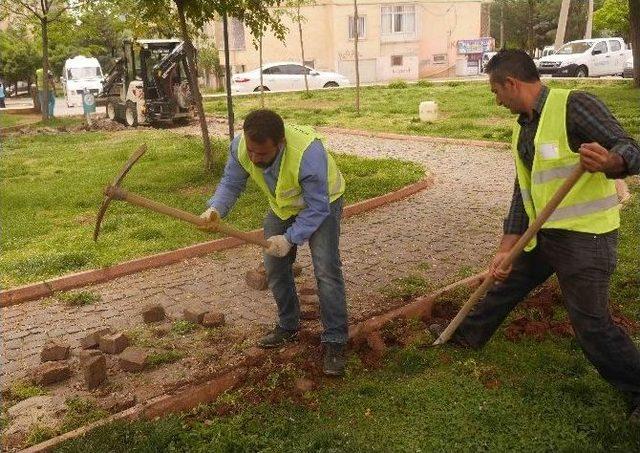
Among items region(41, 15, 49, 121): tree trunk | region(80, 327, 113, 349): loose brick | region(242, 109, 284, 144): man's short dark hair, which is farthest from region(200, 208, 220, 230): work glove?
region(41, 15, 49, 121): tree trunk

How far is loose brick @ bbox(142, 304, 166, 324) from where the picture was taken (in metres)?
4.73

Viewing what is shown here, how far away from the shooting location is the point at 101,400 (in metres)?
3.66

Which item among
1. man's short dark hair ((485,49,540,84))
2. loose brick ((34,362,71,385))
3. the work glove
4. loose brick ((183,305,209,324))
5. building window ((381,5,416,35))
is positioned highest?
building window ((381,5,416,35))

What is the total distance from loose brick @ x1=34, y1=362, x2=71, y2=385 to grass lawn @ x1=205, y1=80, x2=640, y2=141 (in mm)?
9962

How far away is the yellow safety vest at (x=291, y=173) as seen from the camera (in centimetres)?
356

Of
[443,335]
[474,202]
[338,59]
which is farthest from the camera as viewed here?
[338,59]

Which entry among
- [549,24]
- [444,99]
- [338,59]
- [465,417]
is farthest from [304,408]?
[549,24]

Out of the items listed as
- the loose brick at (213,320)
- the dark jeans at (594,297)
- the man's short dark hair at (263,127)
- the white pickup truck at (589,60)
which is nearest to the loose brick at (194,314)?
the loose brick at (213,320)

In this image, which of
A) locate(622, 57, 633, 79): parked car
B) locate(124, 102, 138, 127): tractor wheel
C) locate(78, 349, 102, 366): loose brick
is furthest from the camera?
locate(622, 57, 633, 79): parked car

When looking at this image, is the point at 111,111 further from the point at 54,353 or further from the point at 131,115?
the point at 54,353

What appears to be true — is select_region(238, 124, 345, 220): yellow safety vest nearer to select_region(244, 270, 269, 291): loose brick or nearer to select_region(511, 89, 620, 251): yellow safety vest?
select_region(511, 89, 620, 251): yellow safety vest

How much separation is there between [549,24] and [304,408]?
182 feet

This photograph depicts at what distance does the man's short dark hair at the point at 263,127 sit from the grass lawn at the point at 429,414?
1.46m

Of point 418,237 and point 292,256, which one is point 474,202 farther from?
point 292,256
